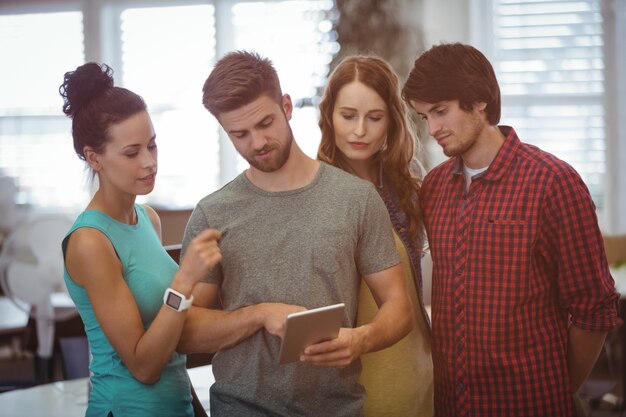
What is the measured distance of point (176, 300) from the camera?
1.59m

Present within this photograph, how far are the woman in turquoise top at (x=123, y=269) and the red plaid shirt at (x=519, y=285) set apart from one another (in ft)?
2.38

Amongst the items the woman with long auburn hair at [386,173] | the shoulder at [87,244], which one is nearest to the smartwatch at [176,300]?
the shoulder at [87,244]

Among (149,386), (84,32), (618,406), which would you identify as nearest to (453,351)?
(149,386)

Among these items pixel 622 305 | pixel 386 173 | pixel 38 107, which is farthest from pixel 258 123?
pixel 38 107

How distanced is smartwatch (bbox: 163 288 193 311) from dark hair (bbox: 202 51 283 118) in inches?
17.3

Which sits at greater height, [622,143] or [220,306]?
[622,143]

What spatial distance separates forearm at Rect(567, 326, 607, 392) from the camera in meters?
1.92

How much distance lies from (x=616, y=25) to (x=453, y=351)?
406cm

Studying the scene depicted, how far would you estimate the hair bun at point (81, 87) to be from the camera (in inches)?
71.5

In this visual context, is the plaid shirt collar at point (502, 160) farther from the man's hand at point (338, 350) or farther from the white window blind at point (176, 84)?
the white window blind at point (176, 84)

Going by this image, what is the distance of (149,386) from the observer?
→ 68.5 inches

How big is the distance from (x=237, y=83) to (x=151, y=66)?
4.74 meters

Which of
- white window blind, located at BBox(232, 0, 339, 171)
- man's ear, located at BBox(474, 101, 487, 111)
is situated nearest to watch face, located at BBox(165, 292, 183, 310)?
man's ear, located at BBox(474, 101, 487, 111)

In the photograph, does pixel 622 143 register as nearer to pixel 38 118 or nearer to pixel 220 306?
pixel 220 306
